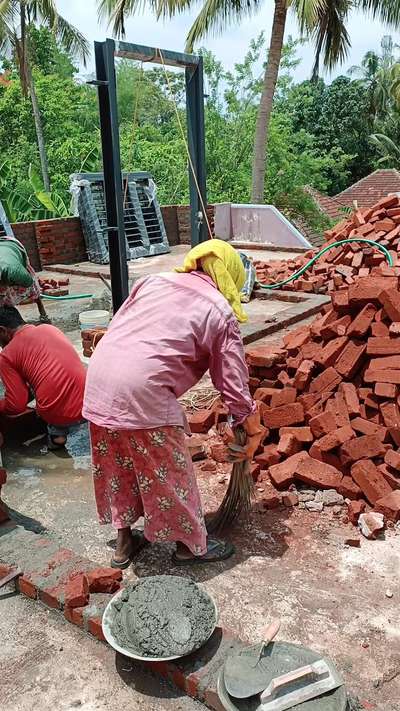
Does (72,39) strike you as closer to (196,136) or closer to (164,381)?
(196,136)

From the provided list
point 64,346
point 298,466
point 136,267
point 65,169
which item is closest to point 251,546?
point 298,466

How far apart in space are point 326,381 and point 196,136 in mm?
3695

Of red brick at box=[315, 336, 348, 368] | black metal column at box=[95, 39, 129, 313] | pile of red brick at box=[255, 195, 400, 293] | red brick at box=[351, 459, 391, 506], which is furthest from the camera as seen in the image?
pile of red brick at box=[255, 195, 400, 293]

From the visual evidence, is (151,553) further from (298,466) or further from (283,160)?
(283,160)

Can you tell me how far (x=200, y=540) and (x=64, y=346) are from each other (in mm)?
1846

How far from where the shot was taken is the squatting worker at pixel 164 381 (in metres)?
2.57

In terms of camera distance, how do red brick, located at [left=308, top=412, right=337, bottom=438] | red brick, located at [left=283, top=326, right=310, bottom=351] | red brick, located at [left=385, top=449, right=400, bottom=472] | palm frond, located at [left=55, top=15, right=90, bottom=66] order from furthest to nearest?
palm frond, located at [left=55, top=15, right=90, bottom=66] < red brick, located at [left=283, top=326, right=310, bottom=351] < red brick, located at [left=308, top=412, right=337, bottom=438] < red brick, located at [left=385, top=449, right=400, bottom=472]

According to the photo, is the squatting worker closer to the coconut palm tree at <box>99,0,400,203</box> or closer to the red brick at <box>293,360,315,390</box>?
the red brick at <box>293,360,315,390</box>

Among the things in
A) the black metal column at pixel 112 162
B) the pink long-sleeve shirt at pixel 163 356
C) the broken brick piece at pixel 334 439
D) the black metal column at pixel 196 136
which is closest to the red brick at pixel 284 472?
the broken brick piece at pixel 334 439

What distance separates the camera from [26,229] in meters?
11.4

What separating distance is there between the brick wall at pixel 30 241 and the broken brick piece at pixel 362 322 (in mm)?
8461

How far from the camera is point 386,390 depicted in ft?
12.4

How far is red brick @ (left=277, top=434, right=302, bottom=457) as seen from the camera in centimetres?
377

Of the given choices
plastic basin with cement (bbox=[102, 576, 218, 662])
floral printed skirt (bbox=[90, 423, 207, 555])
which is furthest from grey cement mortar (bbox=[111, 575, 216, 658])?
floral printed skirt (bbox=[90, 423, 207, 555])
